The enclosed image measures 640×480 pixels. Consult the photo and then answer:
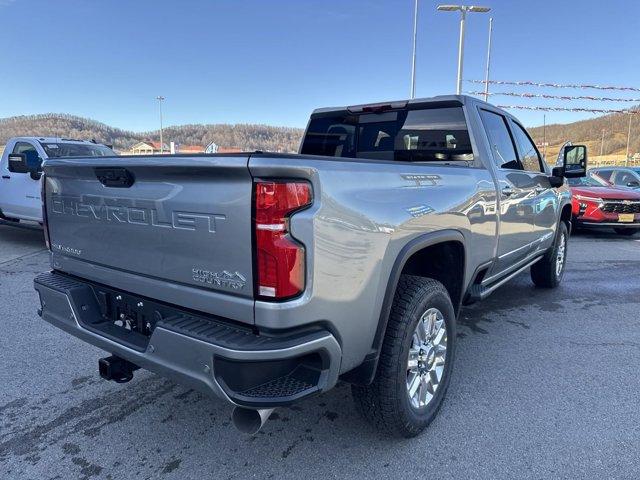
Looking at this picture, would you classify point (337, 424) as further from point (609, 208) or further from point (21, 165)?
point (609, 208)

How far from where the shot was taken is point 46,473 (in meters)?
2.35

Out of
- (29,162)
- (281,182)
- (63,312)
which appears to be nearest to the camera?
(281,182)

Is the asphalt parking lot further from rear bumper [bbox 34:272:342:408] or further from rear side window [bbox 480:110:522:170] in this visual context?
rear side window [bbox 480:110:522:170]

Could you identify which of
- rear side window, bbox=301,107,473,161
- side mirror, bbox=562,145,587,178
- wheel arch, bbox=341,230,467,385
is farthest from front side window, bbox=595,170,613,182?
wheel arch, bbox=341,230,467,385

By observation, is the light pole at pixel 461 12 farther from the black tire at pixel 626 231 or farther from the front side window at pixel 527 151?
the front side window at pixel 527 151

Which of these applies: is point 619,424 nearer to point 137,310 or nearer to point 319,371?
point 319,371

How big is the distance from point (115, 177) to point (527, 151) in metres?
3.98

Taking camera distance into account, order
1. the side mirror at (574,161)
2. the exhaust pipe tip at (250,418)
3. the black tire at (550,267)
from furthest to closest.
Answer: the black tire at (550,267)
the side mirror at (574,161)
the exhaust pipe tip at (250,418)

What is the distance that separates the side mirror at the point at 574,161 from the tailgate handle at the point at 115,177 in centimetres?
463

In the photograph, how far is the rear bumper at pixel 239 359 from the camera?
1847mm

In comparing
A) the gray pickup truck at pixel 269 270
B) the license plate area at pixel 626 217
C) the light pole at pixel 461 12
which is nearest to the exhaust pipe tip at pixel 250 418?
the gray pickup truck at pixel 269 270

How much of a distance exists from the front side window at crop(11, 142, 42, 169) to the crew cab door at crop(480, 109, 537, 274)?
7.86m

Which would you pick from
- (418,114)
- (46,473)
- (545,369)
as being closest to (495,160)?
(418,114)

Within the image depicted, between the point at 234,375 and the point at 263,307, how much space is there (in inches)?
11.4
